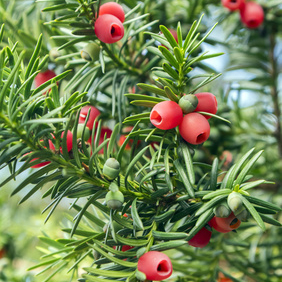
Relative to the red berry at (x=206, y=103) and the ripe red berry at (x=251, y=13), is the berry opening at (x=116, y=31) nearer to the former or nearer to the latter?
the red berry at (x=206, y=103)

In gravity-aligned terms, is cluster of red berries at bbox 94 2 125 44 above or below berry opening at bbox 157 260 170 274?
above

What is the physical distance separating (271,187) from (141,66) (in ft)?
1.86

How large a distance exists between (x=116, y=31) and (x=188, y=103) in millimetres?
187

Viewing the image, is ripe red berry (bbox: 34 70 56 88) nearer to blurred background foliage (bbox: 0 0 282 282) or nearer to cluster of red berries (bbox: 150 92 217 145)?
blurred background foliage (bbox: 0 0 282 282)

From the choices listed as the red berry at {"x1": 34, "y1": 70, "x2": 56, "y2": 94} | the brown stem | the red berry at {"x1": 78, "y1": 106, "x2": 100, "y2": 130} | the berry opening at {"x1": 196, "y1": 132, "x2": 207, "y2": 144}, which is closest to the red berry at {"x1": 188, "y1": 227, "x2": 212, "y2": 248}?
the berry opening at {"x1": 196, "y1": 132, "x2": 207, "y2": 144}

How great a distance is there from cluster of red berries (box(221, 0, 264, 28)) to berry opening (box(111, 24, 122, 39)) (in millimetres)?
512

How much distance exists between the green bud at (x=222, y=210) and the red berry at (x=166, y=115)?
132mm

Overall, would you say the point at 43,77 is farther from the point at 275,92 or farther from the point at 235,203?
the point at 275,92

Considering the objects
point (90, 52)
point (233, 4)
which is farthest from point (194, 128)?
point (233, 4)

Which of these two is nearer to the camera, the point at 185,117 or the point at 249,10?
the point at 185,117

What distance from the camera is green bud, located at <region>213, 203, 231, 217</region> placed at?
47 centimetres

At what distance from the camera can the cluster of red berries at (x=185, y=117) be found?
0.48 m

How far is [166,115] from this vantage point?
472mm

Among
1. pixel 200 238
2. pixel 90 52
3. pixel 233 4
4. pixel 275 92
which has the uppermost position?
pixel 90 52
